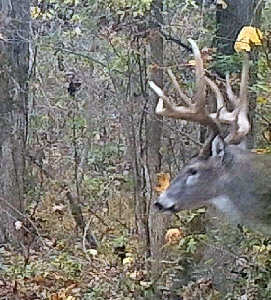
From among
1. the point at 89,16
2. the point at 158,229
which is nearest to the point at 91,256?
the point at 158,229

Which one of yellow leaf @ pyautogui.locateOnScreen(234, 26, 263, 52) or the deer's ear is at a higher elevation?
yellow leaf @ pyautogui.locateOnScreen(234, 26, 263, 52)

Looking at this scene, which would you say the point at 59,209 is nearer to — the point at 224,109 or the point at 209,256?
the point at 209,256

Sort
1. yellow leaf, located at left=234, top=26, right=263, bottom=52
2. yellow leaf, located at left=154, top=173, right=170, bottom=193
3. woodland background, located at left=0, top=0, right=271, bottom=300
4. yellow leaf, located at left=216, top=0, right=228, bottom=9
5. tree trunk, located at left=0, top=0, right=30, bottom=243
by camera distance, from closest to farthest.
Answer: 1. yellow leaf, located at left=234, top=26, right=263, bottom=52
2. woodland background, located at left=0, top=0, right=271, bottom=300
3. yellow leaf, located at left=216, top=0, right=228, bottom=9
4. yellow leaf, located at left=154, top=173, right=170, bottom=193
5. tree trunk, located at left=0, top=0, right=30, bottom=243

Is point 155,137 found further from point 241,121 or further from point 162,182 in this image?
point 241,121

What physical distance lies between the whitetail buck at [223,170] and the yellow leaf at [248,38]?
14cm

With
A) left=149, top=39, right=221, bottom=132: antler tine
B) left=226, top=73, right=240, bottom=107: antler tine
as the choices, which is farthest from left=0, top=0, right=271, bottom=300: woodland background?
left=149, top=39, right=221, bottom=132: antler tine

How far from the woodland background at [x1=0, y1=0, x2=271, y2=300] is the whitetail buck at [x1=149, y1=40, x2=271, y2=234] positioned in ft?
1.08

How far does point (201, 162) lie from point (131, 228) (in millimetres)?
2599

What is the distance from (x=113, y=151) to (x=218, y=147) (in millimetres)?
5836

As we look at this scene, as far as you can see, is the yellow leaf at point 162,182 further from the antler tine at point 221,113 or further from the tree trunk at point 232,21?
the antler tine at point 221,113

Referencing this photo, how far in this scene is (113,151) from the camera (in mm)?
11586

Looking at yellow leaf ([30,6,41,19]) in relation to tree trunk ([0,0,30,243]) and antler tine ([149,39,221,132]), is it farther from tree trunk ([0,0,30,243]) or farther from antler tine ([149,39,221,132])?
antler tine ([149,39,221,132])

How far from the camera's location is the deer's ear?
18.9 feet

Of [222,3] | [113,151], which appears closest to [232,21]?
[222,3]
